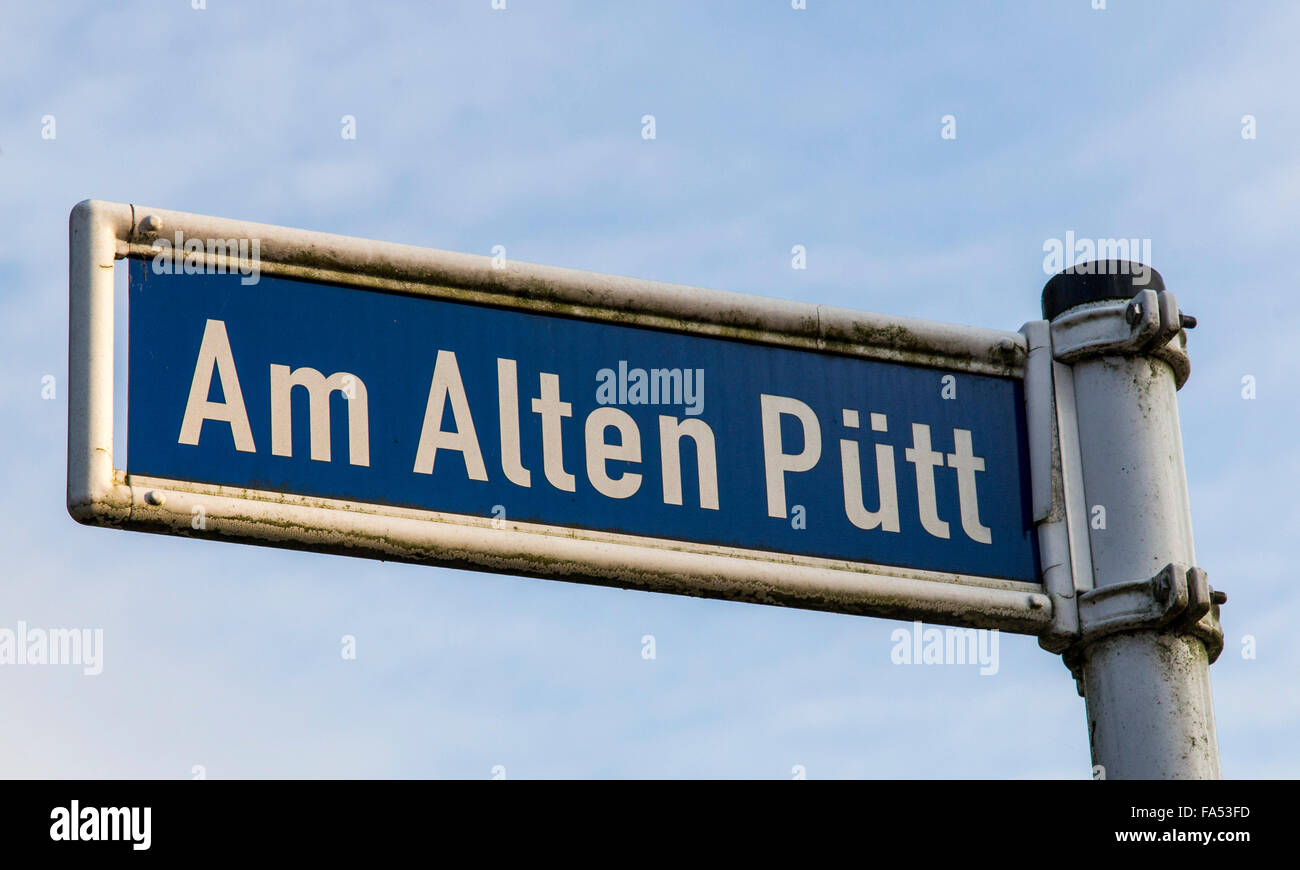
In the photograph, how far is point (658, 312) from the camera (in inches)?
171

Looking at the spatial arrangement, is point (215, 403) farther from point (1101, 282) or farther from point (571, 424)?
point (1101, 282)

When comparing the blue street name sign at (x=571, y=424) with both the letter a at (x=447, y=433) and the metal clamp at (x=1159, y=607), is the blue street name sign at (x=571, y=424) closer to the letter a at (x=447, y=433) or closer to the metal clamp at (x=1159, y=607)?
the letter a at (x=447, y=433)

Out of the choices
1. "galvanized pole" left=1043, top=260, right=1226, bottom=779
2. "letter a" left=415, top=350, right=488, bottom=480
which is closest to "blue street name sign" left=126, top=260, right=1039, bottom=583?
"letter a" left=415, top=350, right=488, bottom=480

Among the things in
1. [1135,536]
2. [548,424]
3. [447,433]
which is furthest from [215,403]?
[1135,536]

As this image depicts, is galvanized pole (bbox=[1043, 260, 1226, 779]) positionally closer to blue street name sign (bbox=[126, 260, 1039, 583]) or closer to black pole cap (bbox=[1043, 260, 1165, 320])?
black pole cap (bbox=[1043, 260, 1165, 320])

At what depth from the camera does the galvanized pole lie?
428cm

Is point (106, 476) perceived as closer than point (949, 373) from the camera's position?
Yes

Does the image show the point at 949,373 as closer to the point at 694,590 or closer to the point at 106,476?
the point at 694,590

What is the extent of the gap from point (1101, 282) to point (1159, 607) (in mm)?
667

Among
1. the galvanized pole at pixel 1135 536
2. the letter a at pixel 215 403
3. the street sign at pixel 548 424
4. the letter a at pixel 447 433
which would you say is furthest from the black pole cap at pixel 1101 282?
the letter a at pixel 215 403

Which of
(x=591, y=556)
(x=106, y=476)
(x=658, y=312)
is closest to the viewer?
(x=106, y=476)
